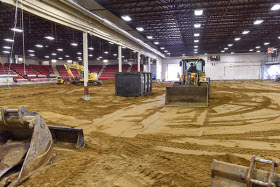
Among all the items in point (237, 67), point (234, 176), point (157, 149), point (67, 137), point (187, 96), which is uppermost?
point (237, 67)

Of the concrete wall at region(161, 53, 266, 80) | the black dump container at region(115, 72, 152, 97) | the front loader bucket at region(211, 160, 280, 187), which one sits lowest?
the front loader bucket at region(211, 160, 280, 187)

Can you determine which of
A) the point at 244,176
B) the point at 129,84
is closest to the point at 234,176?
the point at 244,176

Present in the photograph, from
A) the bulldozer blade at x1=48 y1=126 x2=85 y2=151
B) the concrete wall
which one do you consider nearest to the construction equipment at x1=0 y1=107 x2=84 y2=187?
the bulldozer blade at x1=48 y1=126 x2=85 y2=151

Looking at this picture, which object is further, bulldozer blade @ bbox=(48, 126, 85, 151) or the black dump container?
the black dump container

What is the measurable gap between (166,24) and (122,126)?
59.6ft

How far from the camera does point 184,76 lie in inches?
537

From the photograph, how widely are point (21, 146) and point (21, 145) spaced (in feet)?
0.12

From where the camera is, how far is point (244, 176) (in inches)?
66.7

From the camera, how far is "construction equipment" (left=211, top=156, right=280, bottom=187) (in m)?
1.58

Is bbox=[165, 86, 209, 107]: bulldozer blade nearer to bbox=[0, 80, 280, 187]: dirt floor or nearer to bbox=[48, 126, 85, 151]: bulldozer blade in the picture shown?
bbox=[0, 80, 280, 187]: dirt floor

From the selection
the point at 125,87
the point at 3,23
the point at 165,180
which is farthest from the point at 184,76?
the point at 3,23

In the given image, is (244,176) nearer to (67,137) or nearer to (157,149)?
(157,149)

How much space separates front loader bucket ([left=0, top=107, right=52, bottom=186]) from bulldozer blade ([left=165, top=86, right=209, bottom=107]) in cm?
755

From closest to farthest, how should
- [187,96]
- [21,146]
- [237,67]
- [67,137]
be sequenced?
[21,146]
[67,137]
[187,96]
[237,67]
